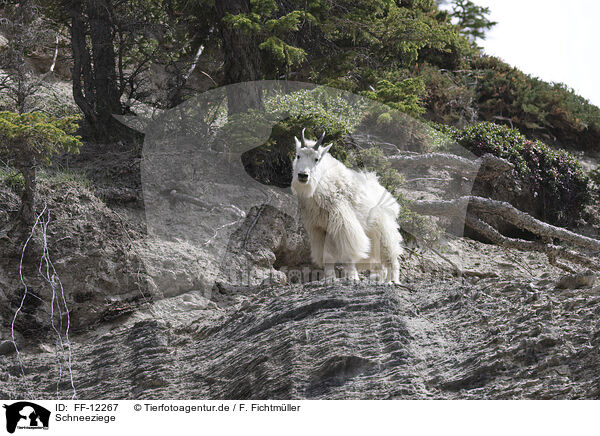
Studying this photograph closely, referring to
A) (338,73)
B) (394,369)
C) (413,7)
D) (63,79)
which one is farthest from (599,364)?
(63,79)

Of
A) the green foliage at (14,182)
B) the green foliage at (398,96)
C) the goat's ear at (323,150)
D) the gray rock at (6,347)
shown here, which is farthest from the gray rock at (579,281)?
the green foliage at (14,182)

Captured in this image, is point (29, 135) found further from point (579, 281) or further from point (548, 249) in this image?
point (548, 249)

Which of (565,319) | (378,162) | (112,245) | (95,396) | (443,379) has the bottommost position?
(95,396)

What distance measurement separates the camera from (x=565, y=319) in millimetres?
5148

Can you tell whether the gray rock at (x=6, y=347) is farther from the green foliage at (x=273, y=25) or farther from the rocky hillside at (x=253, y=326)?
the green foliage at (x=273, y=25)

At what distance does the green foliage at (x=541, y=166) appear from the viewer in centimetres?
1250

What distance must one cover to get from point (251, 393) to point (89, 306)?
124 inches

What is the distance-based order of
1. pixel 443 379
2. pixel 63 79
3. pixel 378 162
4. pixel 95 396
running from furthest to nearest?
pixel 63 79 < pixel 378 162 < pixel 95 396 < pixel 443 379

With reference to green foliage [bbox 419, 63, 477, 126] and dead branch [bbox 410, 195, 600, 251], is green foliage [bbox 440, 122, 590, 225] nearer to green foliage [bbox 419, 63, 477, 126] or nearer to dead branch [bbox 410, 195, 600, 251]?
green foliage [bbox 419, 63, 477, 126]

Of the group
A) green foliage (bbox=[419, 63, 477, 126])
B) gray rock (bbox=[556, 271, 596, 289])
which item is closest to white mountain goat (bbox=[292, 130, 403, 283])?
gray rock (bbox=[556, 271, 596, 289])
